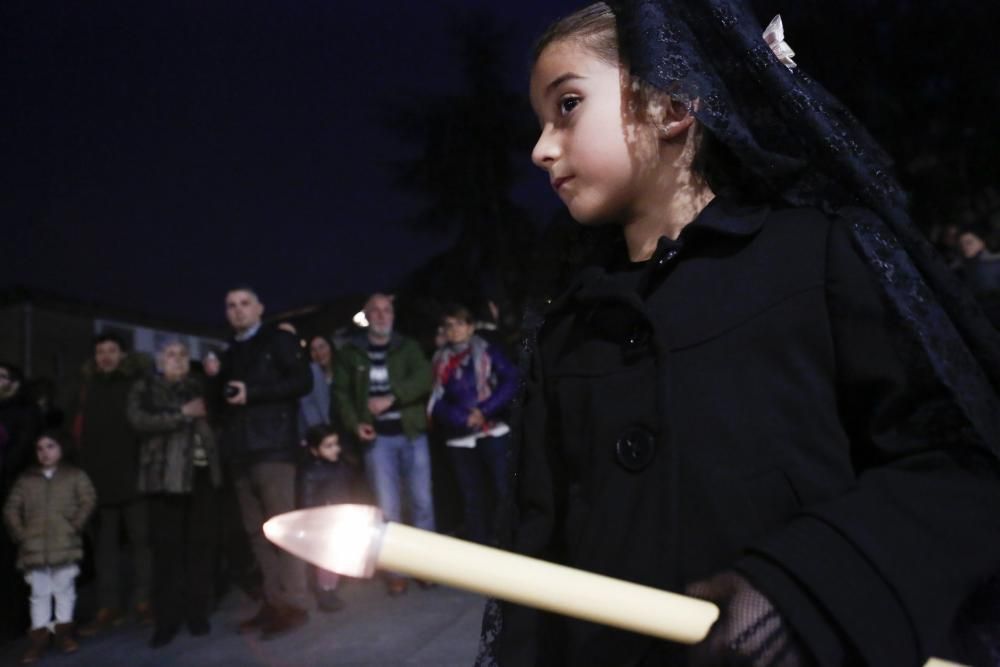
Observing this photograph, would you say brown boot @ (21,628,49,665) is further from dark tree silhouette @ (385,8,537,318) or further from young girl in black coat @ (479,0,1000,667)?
dark tree silhouette @ (385,8,537,318)

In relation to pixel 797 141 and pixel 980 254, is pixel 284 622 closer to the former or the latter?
pixel 797 141

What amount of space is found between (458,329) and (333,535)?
5252 millimetres

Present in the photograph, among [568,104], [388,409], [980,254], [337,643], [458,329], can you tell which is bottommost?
[337,643]

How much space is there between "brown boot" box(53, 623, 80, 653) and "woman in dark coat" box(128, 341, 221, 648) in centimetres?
47

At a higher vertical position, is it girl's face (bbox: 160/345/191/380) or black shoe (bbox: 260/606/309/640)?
girl's face (bbox: 160/345/191/380)

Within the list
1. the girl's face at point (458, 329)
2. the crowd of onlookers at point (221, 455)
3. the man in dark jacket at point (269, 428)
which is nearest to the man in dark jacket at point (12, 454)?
the crowd of onlookers at point (221, 455)

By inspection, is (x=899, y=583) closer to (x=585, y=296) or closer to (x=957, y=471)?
(x=957, y=471)

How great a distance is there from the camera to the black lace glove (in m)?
0.80

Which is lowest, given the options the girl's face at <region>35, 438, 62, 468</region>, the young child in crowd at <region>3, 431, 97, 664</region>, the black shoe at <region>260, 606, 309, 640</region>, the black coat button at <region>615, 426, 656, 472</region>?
the black shoe at <region>260, 606, 309, 640</region>

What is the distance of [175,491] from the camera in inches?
189

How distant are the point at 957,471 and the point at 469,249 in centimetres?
1698

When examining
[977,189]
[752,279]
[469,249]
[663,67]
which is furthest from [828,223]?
[469,249]

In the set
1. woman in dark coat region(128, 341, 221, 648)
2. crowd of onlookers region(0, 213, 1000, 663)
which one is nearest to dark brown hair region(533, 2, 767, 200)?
crowd of onlookers region(0, 213, 1000, 663)

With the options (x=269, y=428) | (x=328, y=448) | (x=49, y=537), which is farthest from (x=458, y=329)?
(x=49, y=537)
